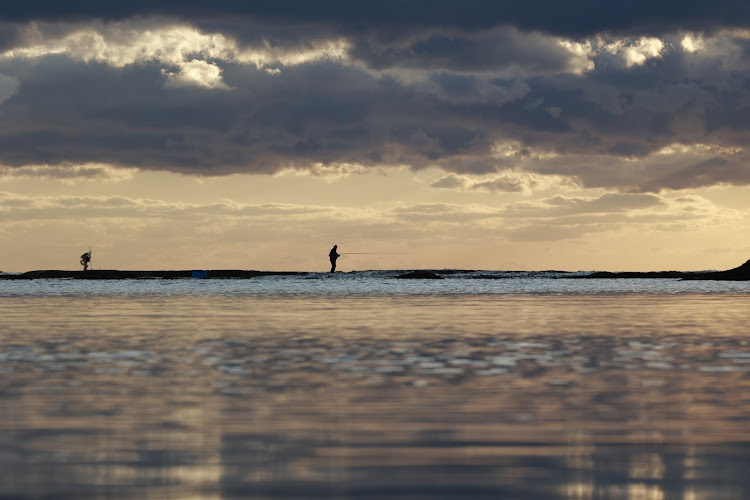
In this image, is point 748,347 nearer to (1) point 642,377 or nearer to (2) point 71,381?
(1) point 642,377

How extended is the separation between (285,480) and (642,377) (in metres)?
11.6

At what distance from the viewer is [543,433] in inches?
563

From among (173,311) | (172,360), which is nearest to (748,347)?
(172,360)

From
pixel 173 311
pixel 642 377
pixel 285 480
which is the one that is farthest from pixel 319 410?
pixel 173 311

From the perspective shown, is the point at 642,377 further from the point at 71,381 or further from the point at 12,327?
the point at 12,327

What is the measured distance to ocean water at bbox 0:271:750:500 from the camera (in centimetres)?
1126

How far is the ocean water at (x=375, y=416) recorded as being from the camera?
11258mm

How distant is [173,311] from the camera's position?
50.2 metres

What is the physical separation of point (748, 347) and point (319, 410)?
1601cm

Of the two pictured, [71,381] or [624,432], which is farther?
[71,381]

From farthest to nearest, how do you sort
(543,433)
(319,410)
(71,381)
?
(71,381)
(319,410)
(543,433)

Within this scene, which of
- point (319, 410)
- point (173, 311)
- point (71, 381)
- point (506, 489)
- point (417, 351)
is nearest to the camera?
point (506, 489)

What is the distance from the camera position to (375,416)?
15906 mm

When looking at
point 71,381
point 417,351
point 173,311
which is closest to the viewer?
point 71,381
